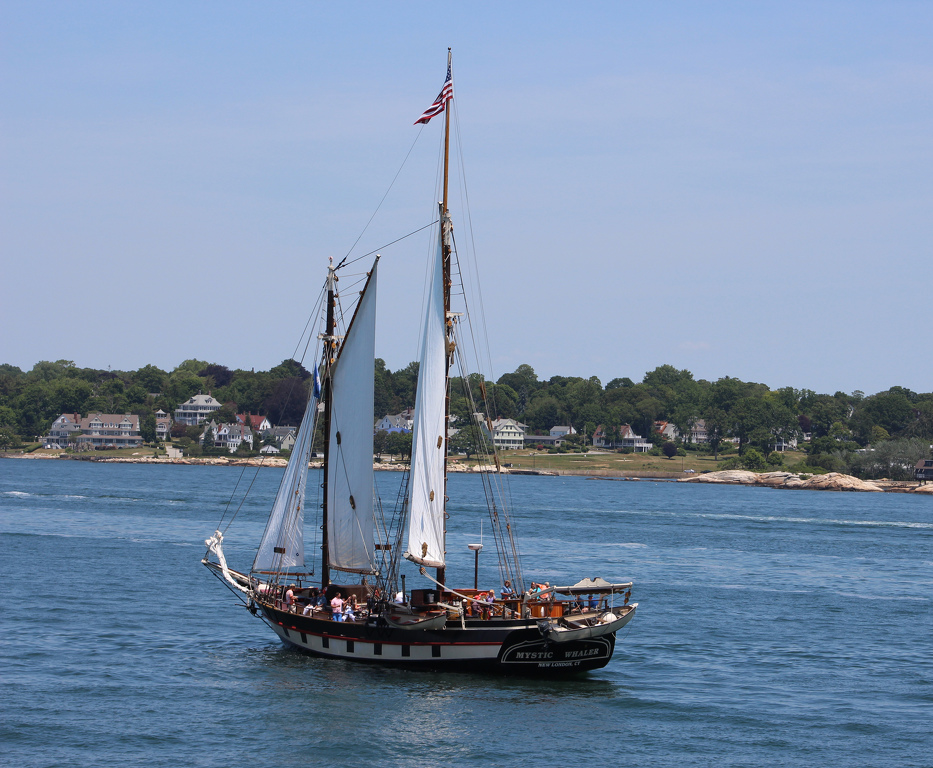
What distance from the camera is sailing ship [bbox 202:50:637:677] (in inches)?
1607

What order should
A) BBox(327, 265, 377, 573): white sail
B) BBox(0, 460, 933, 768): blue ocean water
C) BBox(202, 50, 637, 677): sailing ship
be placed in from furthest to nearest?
1. BBox(327, 265, 377, 573): white sail
2. BBox(202, 50, 637, 677): sailing ship
3. BBox(0, 460, 933, 768): blue ocean water

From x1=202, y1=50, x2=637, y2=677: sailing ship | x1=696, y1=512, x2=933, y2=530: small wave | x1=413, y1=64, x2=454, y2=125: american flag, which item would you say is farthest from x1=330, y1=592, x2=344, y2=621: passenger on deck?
x1=696, y1=512, x2=933, y2=530: small wave

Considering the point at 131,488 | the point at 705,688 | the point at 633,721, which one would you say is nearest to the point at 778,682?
the point at 705,688

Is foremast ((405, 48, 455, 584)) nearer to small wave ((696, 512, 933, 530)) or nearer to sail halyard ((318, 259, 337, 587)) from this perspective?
sail halyard ((318, 259, 337, 587))

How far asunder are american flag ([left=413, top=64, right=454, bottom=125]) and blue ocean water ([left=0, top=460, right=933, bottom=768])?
72.6 feet

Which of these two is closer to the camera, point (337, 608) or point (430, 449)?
point (430, 449)

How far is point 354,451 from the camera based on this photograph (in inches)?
1777

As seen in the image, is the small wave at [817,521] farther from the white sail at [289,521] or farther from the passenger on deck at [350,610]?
the passenger on deck at [350,610]

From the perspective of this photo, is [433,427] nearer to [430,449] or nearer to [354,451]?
[430,449]

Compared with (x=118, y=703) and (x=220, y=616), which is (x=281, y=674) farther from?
(x=220, y=616)

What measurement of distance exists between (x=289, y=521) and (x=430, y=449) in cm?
821

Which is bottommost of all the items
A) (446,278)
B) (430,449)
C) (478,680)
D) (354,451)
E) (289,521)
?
(478,680)

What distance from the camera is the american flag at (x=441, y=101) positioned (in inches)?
1687

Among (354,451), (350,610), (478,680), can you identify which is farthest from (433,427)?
(478,680)
